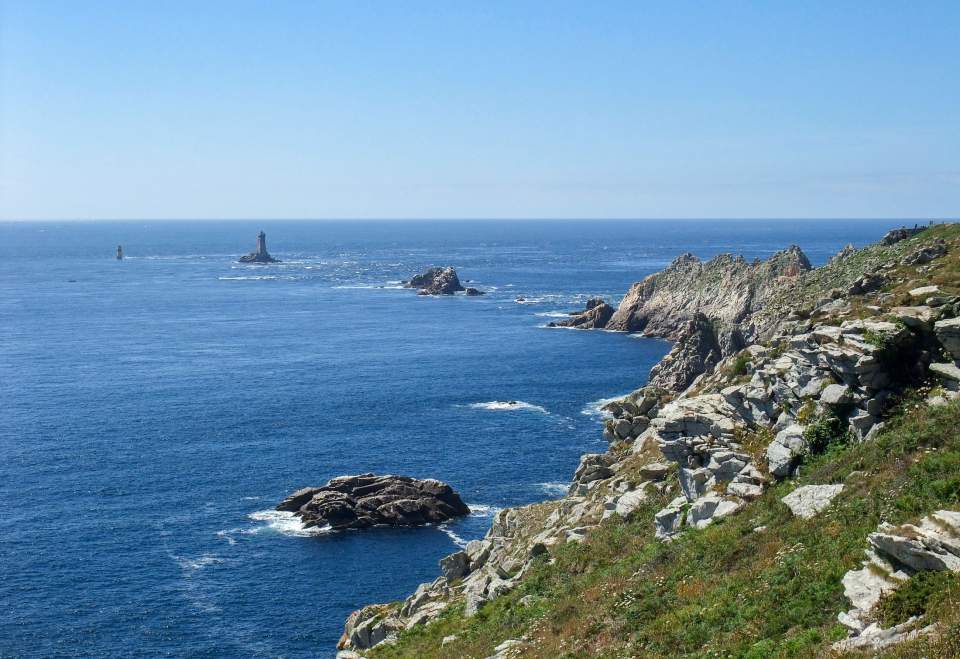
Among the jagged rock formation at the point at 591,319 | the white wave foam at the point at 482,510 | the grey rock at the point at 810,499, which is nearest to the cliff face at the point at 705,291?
the jagged rock formation at the point at 591,319

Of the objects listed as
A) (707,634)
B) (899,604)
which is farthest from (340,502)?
(899,604)

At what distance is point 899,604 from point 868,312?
700 inches

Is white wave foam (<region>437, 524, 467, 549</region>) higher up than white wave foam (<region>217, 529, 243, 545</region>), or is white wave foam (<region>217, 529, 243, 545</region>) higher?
white wave foam (<region>217, 529, 243, 545</region>)

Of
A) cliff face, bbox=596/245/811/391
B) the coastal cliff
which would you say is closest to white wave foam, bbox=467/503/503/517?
the coastal cliff

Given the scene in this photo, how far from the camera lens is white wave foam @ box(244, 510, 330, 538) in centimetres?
7281

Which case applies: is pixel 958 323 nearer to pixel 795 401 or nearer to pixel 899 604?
pixel 795 401

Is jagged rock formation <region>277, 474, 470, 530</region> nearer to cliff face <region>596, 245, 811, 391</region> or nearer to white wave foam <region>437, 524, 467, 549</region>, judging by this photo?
white wave foam <region>437, 524, 467, 549</region>

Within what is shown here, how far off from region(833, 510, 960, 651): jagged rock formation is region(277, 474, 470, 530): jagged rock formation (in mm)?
54715

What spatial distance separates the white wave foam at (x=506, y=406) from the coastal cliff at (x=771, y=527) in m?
58.7

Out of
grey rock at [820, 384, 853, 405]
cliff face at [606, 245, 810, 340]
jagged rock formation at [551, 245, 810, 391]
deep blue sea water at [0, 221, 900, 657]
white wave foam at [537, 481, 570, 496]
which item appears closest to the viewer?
grey rock at [820, 384, 853, 405]

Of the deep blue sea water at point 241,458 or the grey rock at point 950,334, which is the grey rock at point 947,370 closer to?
the grey rock at point 950,334

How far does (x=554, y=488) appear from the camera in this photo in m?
79.2

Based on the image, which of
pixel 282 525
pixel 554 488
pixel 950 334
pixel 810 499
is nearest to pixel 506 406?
pixel 554 488

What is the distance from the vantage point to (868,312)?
3588cm
